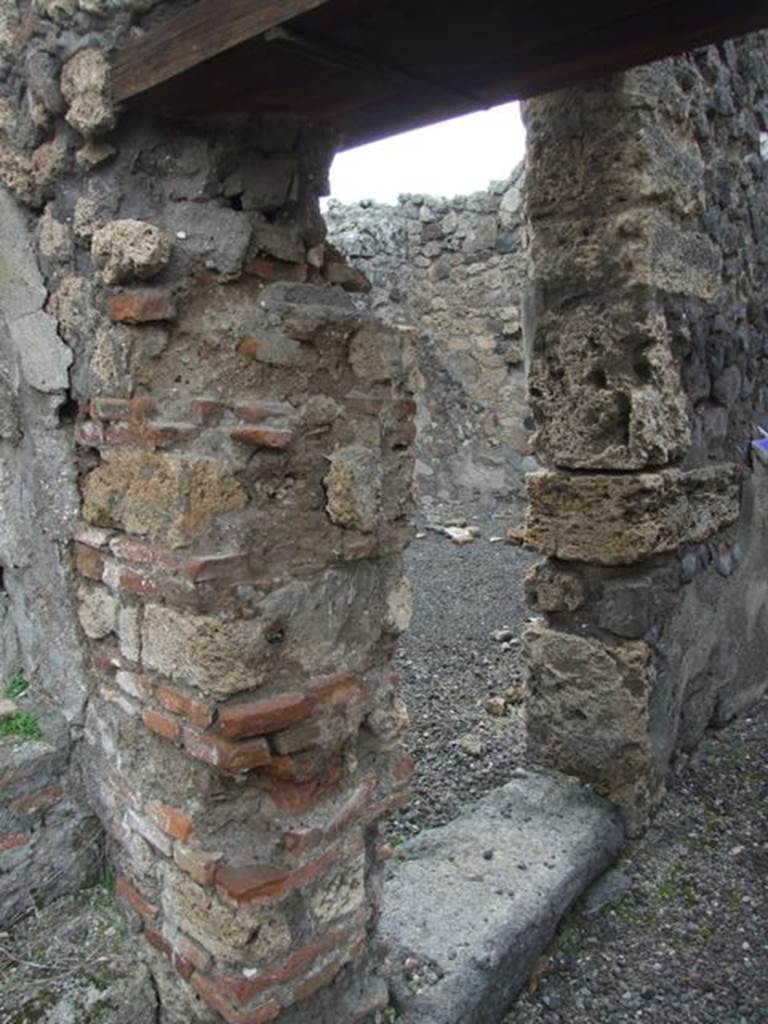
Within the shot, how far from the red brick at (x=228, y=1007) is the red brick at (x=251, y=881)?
24cm

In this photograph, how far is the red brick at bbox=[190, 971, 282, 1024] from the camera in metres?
1.72

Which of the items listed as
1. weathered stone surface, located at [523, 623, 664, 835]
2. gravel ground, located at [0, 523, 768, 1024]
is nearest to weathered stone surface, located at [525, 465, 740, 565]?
weathered stone surface, located at [523, 623, 664, 835]

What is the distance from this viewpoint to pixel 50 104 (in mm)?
1703

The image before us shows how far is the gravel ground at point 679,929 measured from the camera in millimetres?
2389

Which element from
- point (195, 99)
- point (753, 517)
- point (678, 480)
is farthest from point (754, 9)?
point (753, 517)

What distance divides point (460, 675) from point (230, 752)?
3.29 meters

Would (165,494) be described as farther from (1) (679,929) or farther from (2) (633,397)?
(1) (679,929)

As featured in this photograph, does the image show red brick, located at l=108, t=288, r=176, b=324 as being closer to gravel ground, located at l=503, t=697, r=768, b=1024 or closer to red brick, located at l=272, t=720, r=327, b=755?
red brick, located at l=272, t=720, r=327, b=755

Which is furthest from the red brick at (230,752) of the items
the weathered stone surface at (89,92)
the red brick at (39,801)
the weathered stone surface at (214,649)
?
the weathered stone surface at (89,92)

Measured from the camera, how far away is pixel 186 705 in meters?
1.72

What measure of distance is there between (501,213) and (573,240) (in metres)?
5.77

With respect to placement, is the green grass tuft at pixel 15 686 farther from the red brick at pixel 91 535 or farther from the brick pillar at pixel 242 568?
the red brick at pixel 91 535

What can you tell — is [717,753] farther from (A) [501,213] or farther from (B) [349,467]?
(A) [501,213]

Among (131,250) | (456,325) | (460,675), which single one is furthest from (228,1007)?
(456,325)
